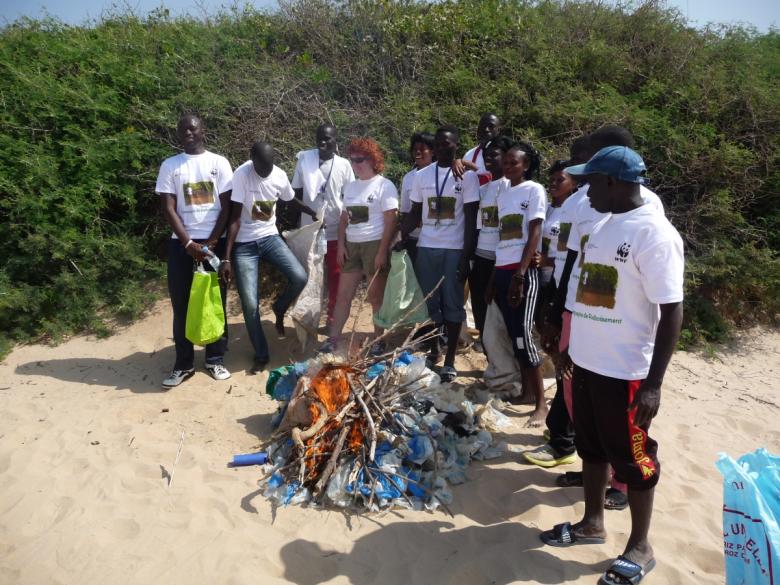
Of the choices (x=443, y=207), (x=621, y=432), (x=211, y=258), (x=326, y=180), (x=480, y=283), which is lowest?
(x=621, y=432)

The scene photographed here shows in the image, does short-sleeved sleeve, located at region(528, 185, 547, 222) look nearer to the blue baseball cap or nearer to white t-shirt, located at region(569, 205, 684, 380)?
white t-shirt, located at region(569, 205, 684, 380)

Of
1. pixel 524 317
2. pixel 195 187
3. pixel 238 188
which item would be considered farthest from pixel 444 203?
pixel 195 187

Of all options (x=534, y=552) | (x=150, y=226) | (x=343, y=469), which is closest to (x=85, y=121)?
(x=150, y=226)

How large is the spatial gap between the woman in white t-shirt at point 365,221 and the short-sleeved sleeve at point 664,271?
114 inches

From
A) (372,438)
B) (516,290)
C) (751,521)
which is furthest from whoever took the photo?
(516,290)

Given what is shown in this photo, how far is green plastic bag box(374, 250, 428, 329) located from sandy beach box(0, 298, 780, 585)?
1.15m

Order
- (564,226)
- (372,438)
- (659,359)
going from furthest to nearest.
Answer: (564,226)
(372,438)
(659,359)

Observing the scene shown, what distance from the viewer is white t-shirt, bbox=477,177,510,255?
470cm

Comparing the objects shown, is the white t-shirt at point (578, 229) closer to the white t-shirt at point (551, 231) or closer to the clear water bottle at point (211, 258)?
the white t-shirt at point (551, 231)

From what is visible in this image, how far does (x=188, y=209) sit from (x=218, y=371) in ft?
4.81

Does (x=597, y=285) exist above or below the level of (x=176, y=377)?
above

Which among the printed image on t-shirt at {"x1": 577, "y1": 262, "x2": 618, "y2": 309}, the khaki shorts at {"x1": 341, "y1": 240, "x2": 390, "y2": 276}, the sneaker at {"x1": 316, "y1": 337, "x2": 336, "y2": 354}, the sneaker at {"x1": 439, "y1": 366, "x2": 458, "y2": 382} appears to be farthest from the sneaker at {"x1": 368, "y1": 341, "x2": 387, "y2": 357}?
the printed image on t-shirt at {"x1": 577, "y1": 262, "x2": 618, "y2": 309}

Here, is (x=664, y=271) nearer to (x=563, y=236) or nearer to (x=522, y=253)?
(x=563, y=236)

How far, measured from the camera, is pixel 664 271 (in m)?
2.44
